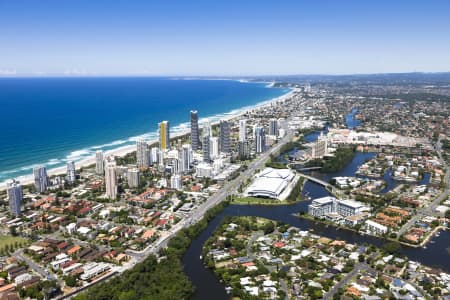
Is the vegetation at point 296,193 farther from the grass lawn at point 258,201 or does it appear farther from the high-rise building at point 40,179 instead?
the high-rise building at point 40,179

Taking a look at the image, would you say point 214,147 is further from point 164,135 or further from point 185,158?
point 164,135

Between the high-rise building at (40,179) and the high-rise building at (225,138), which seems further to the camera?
the high-rise building at (225,138)

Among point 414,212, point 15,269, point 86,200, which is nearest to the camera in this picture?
point 15,269

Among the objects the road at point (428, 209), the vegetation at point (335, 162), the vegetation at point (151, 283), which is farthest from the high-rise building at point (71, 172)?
the road at point (428, 209)

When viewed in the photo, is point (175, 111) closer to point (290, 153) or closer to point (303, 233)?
point (290, 153)

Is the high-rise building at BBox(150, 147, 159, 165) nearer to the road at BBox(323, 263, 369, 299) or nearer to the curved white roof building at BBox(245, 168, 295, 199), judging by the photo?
the curved white roof building at BBox(245, 168, 295, 199)

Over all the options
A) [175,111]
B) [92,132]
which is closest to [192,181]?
[92,132]
